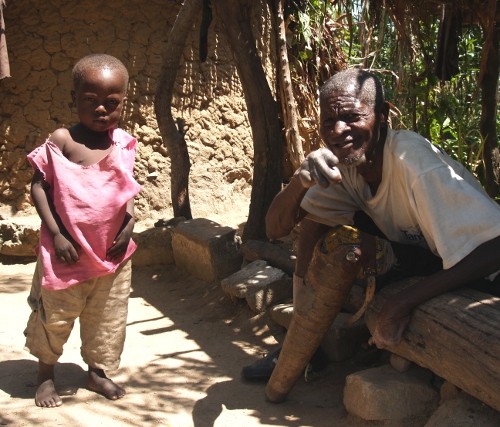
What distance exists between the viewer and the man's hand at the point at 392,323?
2699 millimetres

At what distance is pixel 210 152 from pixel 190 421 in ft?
12.7

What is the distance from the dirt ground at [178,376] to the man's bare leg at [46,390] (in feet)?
0.12

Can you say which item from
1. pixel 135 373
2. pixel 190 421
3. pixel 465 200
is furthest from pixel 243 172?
pixel 465 200

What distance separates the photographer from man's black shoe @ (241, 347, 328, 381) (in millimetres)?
3502

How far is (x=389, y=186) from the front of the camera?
111 inches

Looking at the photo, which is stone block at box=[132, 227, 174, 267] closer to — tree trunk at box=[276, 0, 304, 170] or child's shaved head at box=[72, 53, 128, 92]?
tree trunk at box=[276, 0, 304, 170]

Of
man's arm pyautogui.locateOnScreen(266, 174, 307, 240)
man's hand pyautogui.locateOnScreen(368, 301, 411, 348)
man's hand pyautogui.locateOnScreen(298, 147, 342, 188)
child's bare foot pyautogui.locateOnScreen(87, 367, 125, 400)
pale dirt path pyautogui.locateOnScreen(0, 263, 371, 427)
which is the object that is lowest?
pale dirt path pyautogui.locateOnScreen(0, 263, 371, 427)

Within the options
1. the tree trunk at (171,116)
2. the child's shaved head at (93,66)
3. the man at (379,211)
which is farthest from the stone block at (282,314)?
the tree trunk at (171,116)

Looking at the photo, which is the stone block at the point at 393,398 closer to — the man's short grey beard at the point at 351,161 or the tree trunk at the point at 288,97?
the man's short grey beard at the point at 351,161

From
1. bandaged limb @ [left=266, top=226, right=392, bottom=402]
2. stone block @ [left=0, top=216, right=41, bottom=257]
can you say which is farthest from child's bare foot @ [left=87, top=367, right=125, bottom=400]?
stone block @ [left=0, top=216, right=41, bottom=257]

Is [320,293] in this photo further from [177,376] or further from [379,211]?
[177,376]

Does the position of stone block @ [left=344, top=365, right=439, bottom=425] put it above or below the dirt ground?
above

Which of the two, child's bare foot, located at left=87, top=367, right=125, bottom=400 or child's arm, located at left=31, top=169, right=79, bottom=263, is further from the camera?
child's bare foot, located at left=87, top=367, right=125, bottom=400

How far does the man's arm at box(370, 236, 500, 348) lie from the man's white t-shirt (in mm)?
33
